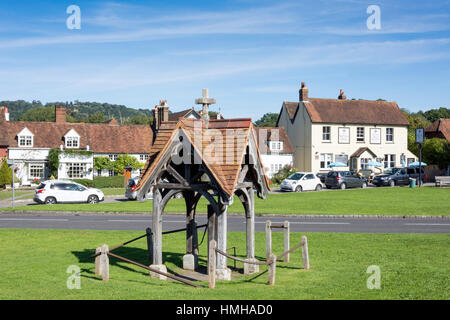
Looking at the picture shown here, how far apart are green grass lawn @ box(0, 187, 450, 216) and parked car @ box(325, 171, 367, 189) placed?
Answer: 16.8 feet

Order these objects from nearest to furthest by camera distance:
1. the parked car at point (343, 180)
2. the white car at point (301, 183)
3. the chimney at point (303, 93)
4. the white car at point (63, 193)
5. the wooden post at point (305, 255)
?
the wooden post at point (305, 255) → the white car at point (63, 193) → the white car at point (301, 183) → the parked car at point (343, 180) → the chimney at point (303, 93)

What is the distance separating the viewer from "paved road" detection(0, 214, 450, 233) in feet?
67.3

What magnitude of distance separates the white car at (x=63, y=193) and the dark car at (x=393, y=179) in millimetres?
27123

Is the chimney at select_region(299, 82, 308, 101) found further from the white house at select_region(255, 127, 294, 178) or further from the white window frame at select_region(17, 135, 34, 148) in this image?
the white window frame at select_region(17, 135, 34, 148)

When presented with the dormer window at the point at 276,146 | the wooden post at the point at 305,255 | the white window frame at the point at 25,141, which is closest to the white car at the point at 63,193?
the white window frame at the point at 25,141

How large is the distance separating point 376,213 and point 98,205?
17038mm

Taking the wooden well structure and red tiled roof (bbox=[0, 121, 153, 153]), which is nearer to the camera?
the wooden well structure

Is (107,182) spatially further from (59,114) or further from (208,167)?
(208,167)

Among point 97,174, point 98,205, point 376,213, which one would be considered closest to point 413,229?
point 376,213

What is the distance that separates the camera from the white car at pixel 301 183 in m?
41.3

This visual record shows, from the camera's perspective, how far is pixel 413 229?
66.3 ft
